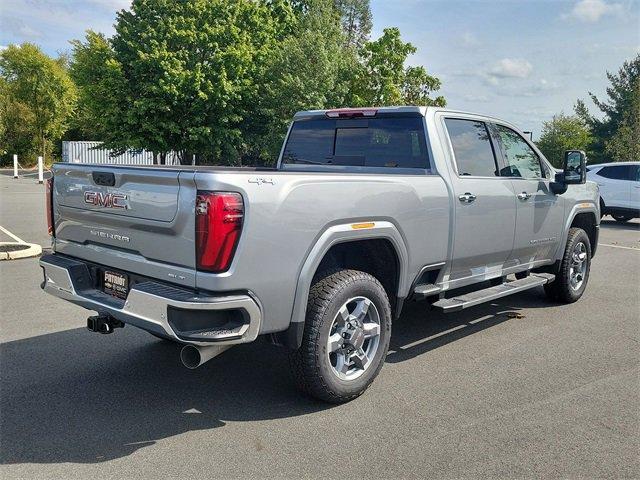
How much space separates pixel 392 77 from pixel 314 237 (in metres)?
28.2

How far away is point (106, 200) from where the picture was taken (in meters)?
3.78

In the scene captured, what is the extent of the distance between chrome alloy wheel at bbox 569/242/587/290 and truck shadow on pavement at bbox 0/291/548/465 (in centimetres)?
207

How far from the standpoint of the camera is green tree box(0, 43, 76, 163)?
48.1m

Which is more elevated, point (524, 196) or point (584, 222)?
point (524, 196)

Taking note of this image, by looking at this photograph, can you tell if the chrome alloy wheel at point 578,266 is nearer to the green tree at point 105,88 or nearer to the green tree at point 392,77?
the green tree at point 392,77

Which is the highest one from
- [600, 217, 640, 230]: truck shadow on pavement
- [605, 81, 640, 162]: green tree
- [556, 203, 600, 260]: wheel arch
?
[605, 81, 640, 162]: green tree

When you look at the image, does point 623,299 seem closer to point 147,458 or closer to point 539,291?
point 539,291

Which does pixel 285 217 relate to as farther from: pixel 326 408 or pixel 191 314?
pixel 326 408

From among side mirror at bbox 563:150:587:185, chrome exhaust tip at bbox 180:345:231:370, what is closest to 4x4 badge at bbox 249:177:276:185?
chrome exhaust tip at bbox 180:345:231:370

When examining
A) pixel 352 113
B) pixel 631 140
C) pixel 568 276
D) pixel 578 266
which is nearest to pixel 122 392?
pixel 352 113

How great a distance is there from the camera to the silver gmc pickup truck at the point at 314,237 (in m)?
3.27

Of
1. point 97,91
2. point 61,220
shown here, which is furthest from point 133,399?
point 97,91

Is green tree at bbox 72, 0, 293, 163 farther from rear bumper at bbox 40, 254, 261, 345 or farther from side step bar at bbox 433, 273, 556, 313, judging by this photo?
rear bumper at bbox 40, 254, 261, 345

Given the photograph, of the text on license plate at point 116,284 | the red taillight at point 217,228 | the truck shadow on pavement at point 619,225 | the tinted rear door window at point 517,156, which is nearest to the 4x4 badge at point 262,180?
the red taillight at point 217,228
